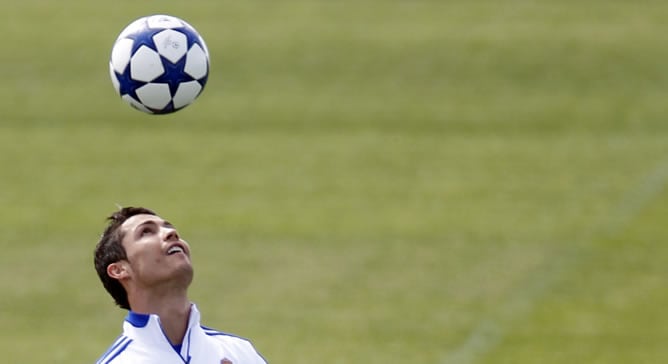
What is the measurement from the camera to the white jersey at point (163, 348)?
6414 mm

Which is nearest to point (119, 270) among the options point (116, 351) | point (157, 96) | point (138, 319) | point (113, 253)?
point (113, 253)

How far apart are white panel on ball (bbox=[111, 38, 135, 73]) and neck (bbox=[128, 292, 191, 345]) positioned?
6.67ft

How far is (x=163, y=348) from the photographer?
254 inches

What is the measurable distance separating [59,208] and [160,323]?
11.2m

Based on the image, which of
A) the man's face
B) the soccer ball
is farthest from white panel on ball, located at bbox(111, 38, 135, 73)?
the man's face

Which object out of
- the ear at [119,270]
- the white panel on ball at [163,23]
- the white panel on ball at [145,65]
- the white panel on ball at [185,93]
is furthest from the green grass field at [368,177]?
the ear at [119,270]

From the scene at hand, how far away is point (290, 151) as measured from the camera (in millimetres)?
19344

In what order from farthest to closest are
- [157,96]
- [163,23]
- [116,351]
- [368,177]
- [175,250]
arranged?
[368,177] → [163,23] → [157,96] → [175,250] → [116,351]

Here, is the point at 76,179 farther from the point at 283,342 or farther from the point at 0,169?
the point at 283,342

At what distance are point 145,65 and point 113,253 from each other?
1.71m

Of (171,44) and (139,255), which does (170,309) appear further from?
(171,44)

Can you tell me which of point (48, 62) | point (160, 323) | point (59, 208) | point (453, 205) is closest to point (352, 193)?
point (453, 205)

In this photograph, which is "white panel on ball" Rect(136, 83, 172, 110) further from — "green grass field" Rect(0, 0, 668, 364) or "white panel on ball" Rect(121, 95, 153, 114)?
"green grass field" Rect(0, 0, 668, 364)

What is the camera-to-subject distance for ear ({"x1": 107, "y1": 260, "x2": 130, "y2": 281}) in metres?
6.66
